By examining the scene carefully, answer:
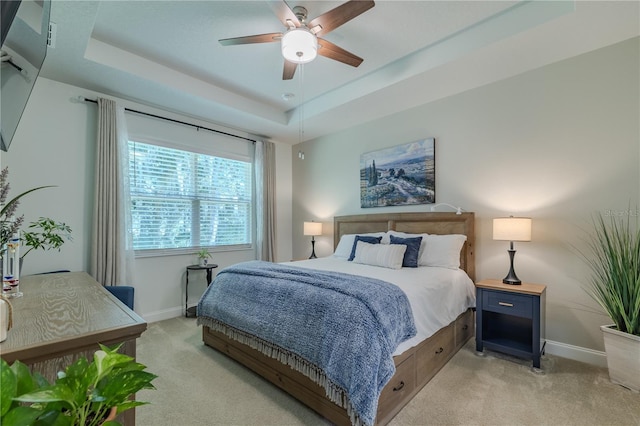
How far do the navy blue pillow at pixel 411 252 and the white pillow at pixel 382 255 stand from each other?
67 millimetres

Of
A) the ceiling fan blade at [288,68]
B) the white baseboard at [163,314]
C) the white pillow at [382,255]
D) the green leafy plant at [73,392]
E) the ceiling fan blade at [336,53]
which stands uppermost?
the ceiling fan blade at [336,53]

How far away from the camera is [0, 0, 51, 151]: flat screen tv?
0.78 m

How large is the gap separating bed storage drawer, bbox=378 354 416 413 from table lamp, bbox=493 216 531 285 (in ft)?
4.76

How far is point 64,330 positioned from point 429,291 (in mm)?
2252

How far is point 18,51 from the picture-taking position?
889 millimetres

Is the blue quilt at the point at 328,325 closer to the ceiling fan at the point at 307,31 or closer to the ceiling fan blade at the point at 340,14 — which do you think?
the ceiling fan at the point at 307,31

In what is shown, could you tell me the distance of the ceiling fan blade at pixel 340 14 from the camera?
6.33 ft

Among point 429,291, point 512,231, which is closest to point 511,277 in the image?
point 512,231

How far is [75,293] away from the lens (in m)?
1.49

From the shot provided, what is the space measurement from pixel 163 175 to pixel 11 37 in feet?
11.0

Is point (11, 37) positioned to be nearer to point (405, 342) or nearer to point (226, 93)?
point (405, 342)

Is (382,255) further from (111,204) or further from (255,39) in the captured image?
(111,204)

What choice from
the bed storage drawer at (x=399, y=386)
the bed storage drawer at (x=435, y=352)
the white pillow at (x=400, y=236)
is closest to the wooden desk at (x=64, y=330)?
the bed storage drawer at (x=399, y=386)

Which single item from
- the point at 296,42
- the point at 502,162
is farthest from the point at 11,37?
the point at 502,162
